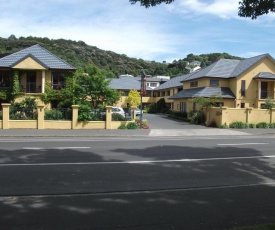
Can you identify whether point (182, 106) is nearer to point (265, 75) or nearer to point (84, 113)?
point (265, 75)

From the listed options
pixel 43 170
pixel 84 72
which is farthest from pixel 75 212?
pixel 84 72

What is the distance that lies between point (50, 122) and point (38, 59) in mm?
12505

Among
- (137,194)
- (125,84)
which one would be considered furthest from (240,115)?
(125,84)

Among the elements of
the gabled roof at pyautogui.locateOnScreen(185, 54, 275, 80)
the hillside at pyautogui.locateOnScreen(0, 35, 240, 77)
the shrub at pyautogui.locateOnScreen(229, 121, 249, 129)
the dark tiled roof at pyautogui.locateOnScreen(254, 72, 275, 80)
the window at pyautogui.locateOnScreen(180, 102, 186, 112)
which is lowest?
the shrub at pyautogui.locateOnScreen(229, 121, 249, 129)

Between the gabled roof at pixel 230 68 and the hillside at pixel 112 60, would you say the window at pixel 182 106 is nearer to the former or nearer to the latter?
the gabled roof at pixel 230 68

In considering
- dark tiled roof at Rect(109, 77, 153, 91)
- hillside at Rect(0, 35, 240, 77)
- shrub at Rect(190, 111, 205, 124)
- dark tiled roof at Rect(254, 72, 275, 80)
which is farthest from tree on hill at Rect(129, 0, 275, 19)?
hillside at Rect(0, 35, 240, 77)

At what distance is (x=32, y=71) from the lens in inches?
1421

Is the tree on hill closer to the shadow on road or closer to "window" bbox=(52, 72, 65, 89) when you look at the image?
the shadow on road

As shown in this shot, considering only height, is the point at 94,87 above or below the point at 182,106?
above

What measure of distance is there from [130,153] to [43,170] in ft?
14.9

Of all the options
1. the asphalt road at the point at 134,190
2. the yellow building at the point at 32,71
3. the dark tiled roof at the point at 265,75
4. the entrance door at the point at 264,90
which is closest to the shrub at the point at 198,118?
the dark tiled roof at the point at 265,75

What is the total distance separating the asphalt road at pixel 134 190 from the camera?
218 inches

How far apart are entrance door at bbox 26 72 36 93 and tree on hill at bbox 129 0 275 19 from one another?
104 feet

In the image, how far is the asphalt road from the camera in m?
5.55
